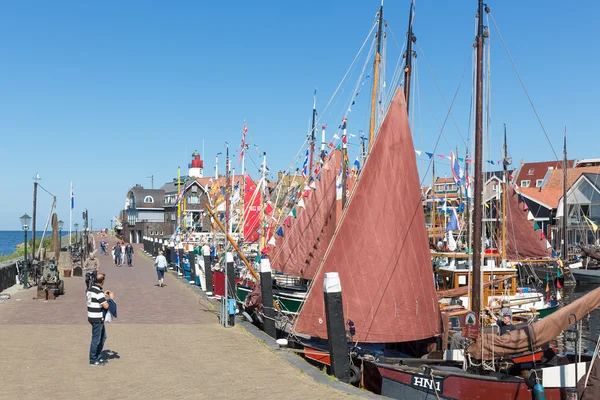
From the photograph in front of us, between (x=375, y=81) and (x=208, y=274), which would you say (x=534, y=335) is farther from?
(x=208, y=274)

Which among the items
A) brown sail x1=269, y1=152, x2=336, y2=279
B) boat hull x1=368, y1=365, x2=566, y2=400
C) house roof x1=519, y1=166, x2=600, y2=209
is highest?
house roof x1=519, y1=166, x2=600, y2=209

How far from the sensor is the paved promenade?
10.5 metres

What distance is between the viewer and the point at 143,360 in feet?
42.2

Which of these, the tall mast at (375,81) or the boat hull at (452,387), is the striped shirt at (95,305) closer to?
the boat hull at (452,387)

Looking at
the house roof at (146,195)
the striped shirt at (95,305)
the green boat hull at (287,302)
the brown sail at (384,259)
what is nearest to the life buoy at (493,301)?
the green boat hull at (287,302)

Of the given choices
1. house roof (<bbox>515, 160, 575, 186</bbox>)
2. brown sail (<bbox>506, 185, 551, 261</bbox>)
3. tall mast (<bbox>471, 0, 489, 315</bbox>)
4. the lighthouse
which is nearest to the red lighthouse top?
the lighthouse

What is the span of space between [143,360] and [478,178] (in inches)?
379

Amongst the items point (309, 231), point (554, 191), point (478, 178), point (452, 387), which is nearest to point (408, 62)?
point (478, 178)

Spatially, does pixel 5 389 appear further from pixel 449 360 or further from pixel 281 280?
pixel 281 280

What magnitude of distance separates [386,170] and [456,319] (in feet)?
21.5

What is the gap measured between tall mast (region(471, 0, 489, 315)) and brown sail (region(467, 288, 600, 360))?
9.79 feet

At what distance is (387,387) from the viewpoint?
13.2m

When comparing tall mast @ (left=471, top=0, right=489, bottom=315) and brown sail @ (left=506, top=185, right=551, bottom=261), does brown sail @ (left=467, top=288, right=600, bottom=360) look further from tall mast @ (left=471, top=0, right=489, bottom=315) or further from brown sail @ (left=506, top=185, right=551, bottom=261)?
brown sail @ (left=506, top=185, right=551, bottom=261)

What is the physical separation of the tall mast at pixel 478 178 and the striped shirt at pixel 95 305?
908cm
